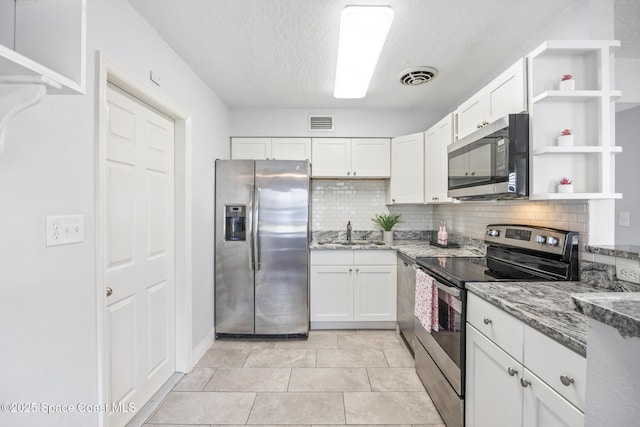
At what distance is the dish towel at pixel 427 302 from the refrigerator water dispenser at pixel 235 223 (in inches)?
68.3

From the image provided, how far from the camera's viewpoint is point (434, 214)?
360 centimetres

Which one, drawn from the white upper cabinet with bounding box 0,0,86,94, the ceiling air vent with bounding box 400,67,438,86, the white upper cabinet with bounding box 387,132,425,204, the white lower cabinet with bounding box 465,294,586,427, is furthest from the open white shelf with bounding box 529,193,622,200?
the white upper cabinet with bounding box 0,0,86,94

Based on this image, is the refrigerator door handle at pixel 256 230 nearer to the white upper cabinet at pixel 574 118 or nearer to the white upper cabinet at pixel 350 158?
the white upper cabinet at pixel 350 158

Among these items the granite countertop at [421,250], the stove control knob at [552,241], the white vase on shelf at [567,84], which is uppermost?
the white vase on shelf at [567,84]

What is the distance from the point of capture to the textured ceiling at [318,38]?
5.44 feet

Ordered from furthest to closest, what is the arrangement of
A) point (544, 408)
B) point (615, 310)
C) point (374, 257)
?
point (374, 257) < point (544, 408) < point (615, 310)

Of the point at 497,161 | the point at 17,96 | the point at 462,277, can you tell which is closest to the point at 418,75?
the point at 497,161

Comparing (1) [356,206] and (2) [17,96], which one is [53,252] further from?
(1) [356,206]

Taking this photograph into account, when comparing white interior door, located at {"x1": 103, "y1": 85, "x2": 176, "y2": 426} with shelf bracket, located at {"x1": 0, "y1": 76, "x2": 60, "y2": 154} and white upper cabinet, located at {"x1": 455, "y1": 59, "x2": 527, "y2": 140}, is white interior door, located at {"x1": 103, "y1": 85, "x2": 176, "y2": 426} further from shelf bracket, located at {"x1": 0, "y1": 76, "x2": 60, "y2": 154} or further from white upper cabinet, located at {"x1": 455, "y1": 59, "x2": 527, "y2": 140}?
white upper cabinet, located at {"x1": 455, "y1": 59, "x2": 527, "y2": 140}

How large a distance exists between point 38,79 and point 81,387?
1.29m

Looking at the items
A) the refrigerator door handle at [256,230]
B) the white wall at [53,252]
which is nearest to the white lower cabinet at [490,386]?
the white wall at [53,252]

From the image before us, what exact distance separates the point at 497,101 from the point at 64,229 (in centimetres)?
243

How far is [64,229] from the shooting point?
1191mm

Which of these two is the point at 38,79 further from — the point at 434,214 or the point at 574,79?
the point at 434,214
